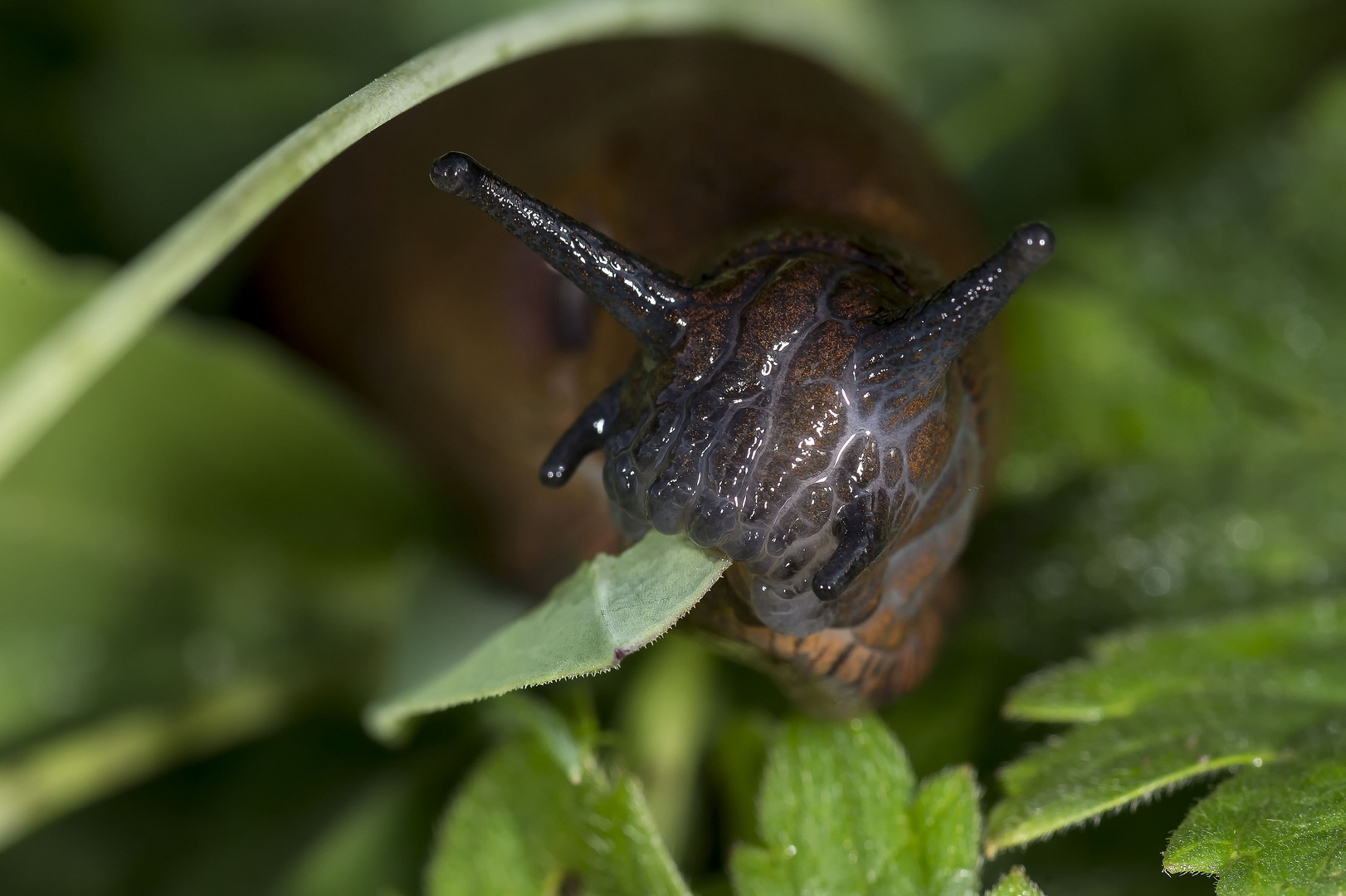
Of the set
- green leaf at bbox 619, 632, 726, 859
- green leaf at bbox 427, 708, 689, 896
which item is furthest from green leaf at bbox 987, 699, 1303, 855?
green leaf at bbox 619, 632, 726, 859

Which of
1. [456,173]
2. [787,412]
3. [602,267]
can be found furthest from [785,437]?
[456,173]

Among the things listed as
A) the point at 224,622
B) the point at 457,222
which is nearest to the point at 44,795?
the point at 224,622

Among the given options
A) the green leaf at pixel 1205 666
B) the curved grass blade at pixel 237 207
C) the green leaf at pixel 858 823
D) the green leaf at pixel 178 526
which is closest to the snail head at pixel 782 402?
the curved grass blade at pixel 237 207

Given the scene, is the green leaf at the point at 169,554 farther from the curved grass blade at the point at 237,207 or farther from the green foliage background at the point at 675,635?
the curved grass blade at the point at 237,207

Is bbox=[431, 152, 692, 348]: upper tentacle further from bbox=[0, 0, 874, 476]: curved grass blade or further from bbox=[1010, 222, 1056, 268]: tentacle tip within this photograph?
bbox=[1010, 222, 1056, 268]: tentacle tip

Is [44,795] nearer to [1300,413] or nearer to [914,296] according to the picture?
[914,296]

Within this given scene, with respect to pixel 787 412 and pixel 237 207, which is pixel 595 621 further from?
pixel 237 207

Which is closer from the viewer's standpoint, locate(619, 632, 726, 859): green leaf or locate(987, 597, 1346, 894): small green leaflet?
locate(987, 597, 1346, 894): small green leaflet
